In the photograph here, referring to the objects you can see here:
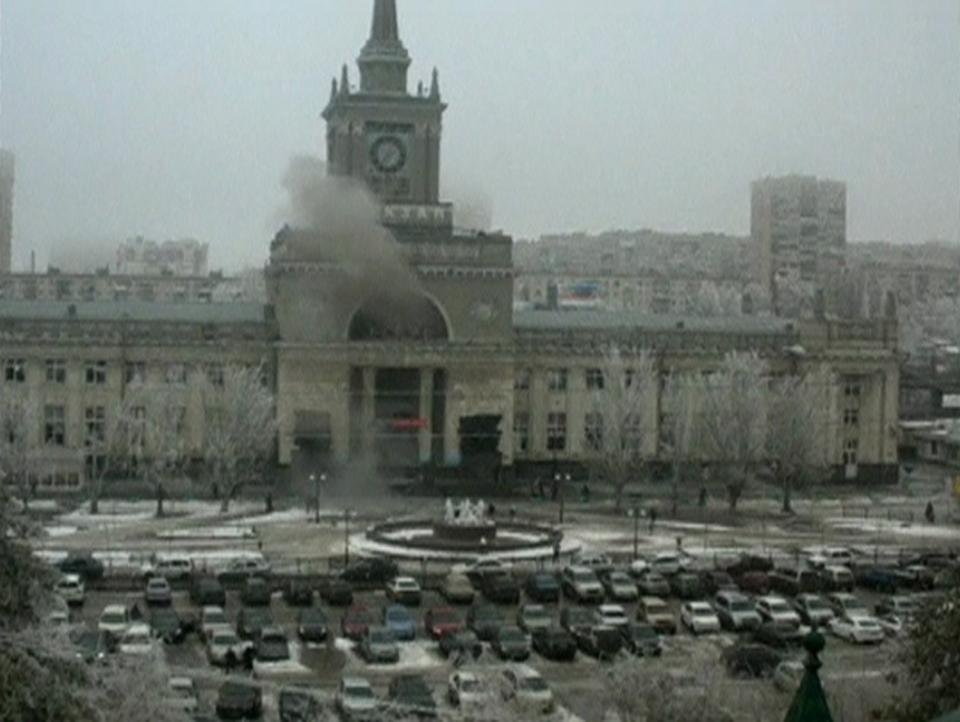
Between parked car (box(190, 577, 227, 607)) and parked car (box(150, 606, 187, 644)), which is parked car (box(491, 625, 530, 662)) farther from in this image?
parked car (box(190, 577, 227, 607))

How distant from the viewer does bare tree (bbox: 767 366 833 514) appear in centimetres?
4638

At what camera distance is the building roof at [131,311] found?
5047 centimetres

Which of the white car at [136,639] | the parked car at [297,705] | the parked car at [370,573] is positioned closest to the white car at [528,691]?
the parked car at [297,705]

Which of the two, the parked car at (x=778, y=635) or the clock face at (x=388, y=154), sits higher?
the clock face at (x=388, y=154)

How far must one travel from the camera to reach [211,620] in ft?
88.9

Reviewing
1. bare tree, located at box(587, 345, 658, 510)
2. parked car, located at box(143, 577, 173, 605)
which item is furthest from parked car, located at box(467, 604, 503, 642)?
bare tree, located at box(587, 345, 658, 510)

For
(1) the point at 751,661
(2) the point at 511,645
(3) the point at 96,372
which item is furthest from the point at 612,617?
(3) the point at 96,372

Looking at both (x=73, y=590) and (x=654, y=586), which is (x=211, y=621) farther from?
(x=654, y=586)

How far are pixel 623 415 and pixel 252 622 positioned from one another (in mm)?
21490

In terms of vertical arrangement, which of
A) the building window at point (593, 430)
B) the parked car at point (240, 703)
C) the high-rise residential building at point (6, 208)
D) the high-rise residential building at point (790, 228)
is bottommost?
the parked car at point (240, 703)

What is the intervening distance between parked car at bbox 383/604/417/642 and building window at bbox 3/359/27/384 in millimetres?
23755

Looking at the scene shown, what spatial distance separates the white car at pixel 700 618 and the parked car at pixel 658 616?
0.73 feet

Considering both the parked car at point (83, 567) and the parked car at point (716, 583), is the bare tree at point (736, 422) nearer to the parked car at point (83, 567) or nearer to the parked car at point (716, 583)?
the parked car at point (716, 583)

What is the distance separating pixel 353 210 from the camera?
49.8m
